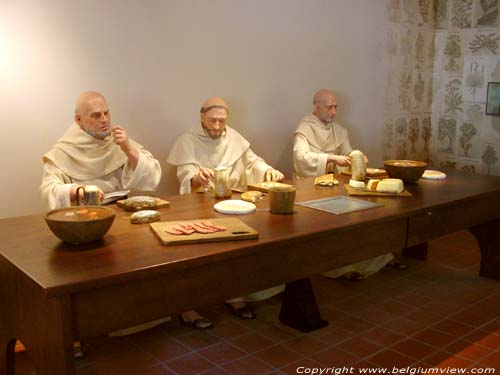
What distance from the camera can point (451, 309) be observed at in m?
3.76

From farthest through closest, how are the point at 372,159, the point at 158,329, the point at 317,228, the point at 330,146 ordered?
the point at 372,159 → the point at 330,146 → the point at 158,329 → the point at 317,228

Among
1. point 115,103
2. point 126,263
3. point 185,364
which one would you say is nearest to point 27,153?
point 115,103

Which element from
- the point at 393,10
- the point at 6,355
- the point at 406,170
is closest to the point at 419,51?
the point at 393,10

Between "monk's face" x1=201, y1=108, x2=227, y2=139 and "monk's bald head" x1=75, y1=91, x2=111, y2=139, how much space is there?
0.74 metres

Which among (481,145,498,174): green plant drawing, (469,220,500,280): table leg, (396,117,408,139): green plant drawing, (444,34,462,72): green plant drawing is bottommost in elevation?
(469,220,500,280): table leg

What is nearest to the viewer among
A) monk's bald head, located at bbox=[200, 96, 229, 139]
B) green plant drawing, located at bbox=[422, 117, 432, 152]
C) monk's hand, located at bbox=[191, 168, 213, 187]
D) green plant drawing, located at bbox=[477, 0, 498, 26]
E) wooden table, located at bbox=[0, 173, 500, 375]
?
wooden table, located at bbox=[0, 173, 500, 375]

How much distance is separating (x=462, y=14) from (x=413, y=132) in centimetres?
126

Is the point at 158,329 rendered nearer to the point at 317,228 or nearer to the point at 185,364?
the point at 185,364

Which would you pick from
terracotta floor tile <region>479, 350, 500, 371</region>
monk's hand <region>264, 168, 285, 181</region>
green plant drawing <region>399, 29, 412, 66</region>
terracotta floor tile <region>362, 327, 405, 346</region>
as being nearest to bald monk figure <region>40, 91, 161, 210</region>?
monk's hand <region>264, 168, 285, 181</region>

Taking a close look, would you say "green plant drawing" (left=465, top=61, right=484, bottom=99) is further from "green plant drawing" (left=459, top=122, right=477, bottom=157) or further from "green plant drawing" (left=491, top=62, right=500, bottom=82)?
"green plant drawing" (left=459, top=122, right=477, bottom=157)

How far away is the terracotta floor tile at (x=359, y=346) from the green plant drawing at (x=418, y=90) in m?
3.41

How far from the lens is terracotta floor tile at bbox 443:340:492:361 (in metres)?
3.12

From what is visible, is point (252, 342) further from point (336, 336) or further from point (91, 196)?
point (91, 196)

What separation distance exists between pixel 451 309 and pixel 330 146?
1629mm
